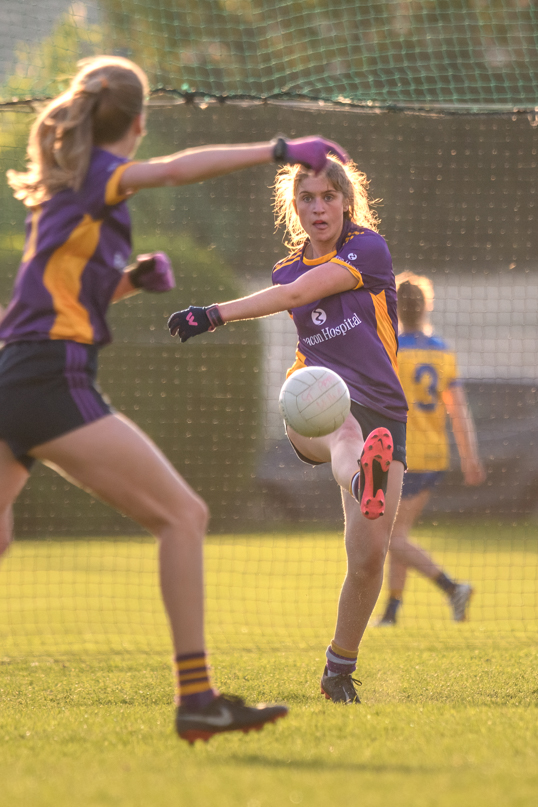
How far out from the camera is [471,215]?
15.8 meters

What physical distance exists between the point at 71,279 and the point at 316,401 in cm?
136

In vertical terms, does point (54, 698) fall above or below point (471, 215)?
below

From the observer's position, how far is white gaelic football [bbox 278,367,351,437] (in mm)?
3973

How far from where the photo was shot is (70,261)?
2.92m

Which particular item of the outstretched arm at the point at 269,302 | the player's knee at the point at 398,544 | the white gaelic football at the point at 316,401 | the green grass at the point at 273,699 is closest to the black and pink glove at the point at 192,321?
the outstretched arm at the point at 269,302

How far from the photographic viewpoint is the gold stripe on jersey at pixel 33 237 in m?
2.96

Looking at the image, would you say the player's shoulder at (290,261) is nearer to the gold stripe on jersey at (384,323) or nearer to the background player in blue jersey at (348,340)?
the background player in blue jersey at (348,340)

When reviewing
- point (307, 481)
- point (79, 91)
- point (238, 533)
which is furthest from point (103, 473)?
point (307, 481)

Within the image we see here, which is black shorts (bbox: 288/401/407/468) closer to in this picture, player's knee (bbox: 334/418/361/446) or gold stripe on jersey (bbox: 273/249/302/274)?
player's knee (bbox: 334/418/361/446)

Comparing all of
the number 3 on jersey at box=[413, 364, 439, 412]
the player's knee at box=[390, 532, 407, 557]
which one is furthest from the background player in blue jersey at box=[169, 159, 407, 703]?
the number 3 on jersey at box=[413, 364, 439, 412]

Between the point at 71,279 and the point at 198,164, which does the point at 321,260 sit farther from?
the point at 71,279

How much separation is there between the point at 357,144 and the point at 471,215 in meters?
2.22

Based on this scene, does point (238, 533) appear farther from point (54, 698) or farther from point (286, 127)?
point (54, 698)

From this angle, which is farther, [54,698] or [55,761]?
[54,698]
